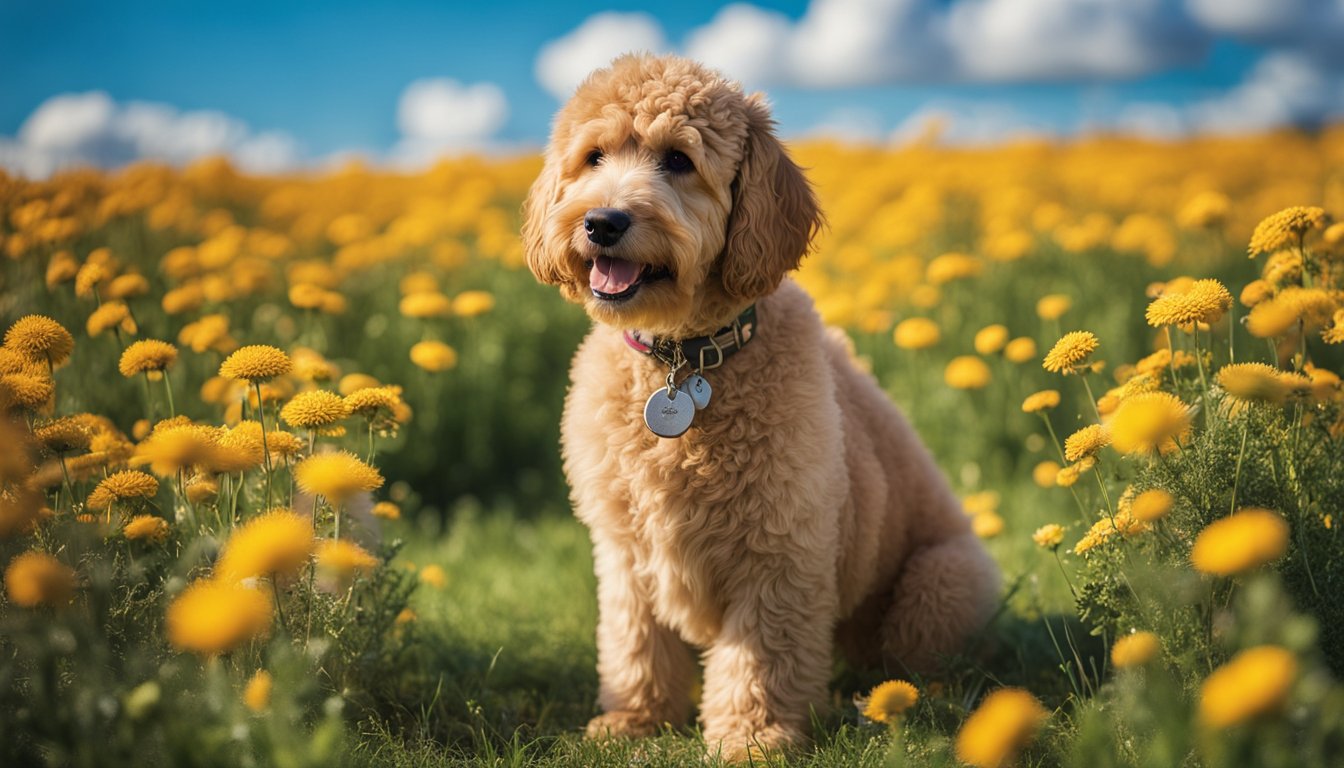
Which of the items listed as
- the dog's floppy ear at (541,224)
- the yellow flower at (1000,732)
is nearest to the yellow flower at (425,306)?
the dog's floppy ear at (541,224)

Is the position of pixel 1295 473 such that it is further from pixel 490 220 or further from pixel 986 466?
pixel 490 220

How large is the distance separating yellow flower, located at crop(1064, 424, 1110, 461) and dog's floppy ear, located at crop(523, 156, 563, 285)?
155cm

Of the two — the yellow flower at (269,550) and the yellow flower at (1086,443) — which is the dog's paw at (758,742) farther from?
the yellow flower at (269,550)

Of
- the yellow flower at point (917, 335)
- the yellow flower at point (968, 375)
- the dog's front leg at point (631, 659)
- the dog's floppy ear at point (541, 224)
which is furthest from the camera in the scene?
the yellow flower at point (917, 335)

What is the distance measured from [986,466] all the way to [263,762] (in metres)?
4.29

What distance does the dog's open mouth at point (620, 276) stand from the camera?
2.81 m

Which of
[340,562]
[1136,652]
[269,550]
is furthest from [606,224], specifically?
[1136,652]

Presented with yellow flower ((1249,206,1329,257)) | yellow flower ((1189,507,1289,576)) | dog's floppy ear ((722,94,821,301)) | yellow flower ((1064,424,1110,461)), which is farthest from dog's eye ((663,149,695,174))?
yellow flower ((1189,507,1289,576))

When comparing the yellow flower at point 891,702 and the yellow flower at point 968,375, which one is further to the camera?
the yellow flower at point 968,375

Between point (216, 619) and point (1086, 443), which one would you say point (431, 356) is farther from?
point (1086, 443)

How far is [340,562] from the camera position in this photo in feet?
7.09

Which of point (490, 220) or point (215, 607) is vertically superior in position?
point (490, 220)

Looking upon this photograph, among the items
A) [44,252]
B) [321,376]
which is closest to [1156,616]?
[321,376]

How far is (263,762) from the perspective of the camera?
6.40 ft
